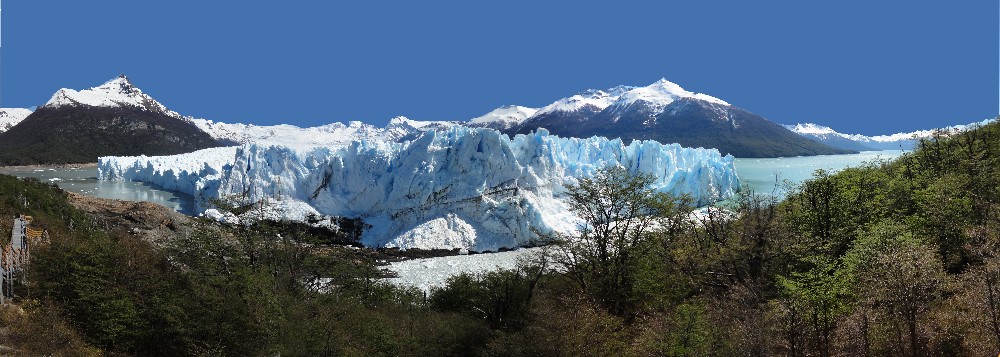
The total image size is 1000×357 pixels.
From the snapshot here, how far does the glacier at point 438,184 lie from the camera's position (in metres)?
32.0

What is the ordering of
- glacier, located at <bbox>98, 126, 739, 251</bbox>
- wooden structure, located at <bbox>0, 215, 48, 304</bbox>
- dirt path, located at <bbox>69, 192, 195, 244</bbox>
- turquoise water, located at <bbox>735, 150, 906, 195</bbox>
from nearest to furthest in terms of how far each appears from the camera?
1. wooden structure, located at <bbox>0, 215, 48, 304</bbox>
2. dirt path, located at <bbox>69, 192, 195, 244</bbox>
3. glacier, located at <bbox>98, 126, 739, 251</bbox>
4. turquoise water, located at <bbox>735, 150, 906, 195</bbox>

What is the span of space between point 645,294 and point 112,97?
652 ft

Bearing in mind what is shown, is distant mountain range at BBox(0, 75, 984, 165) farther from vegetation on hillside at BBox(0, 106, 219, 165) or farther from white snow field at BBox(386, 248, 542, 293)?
white snow field at BBox(386, 248, 542, 293)

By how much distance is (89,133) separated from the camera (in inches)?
4924

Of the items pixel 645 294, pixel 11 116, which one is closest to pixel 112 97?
pixel 11 116

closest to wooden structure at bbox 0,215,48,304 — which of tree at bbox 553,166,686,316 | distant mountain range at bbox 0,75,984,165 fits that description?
tree at bbox 553,166,686,316

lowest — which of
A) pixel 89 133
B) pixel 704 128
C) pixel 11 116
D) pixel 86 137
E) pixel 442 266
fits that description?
pixel 442 266

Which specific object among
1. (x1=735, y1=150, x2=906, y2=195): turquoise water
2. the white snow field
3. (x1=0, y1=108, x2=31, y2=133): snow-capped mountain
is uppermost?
Answer: (x1=0, y1=108, x2=31, y2=133): snow-capped mountain

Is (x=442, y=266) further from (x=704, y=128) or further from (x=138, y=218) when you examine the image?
(x=704, y=128)

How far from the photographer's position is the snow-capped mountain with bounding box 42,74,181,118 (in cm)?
14538

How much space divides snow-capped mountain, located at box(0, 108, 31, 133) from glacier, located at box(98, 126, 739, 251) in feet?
538

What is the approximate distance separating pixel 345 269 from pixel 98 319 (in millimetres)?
8475

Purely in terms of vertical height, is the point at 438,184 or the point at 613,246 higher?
the point at 438,184

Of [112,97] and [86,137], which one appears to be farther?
[112,97]
